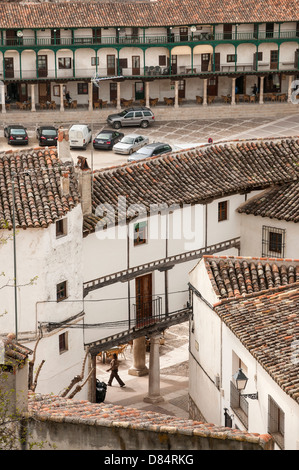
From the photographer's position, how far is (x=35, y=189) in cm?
4822

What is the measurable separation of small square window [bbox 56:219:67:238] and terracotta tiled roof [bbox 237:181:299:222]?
1114cm

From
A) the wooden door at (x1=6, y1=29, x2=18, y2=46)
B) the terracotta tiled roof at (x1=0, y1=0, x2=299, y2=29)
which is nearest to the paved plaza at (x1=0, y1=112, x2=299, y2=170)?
the wooden door at (x1=6, y1=29, x2=18, y2=46)

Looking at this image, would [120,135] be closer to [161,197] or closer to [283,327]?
[161,197]

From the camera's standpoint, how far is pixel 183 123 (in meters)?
92.2

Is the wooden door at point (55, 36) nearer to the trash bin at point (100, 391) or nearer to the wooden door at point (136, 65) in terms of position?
the wooden door at point (136, 65)

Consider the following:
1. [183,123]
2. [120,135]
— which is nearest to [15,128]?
[120,135]

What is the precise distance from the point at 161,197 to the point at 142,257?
2.84m

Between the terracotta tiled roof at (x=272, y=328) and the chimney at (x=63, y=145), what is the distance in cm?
1099

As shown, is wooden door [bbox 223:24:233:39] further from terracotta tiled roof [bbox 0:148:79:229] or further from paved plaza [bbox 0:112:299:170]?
terracotta tiled roof [bbox 0:148:79:229]

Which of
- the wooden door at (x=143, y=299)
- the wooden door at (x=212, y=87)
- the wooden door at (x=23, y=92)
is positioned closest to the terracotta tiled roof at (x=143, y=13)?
the wooden door at (x=23, y=92)

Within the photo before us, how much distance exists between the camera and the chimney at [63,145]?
4953 cm

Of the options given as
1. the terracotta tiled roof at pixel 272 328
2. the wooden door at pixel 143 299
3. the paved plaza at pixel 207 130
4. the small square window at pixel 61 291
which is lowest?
the wooden door at pixel 143 299

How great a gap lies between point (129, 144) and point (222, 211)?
26200mm

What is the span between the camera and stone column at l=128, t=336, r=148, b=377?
57156 millimetres
